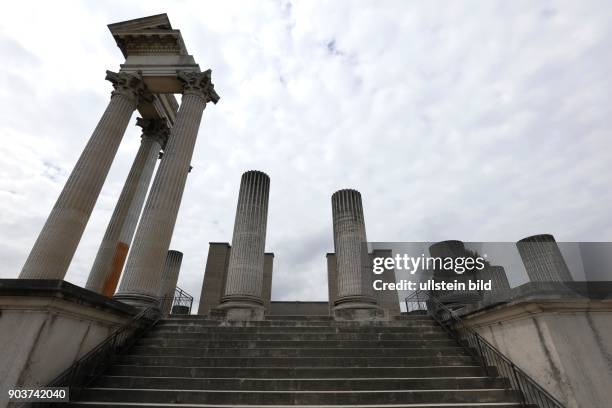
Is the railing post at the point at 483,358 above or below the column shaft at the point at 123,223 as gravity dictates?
below

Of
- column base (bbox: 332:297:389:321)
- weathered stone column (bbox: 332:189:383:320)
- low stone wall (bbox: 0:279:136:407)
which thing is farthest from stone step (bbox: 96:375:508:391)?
weathered stone column (bbox: 332:189:383:320)

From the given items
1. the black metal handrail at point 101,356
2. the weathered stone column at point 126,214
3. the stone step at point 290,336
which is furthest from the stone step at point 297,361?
the weathered stone column at point 126,214

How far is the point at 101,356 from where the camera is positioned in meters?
6.92

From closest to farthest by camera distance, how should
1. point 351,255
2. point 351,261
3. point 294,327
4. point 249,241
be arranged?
point 294,327, point 249,241, point 351,261, point 351,255

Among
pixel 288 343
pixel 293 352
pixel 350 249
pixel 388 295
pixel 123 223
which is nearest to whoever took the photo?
pixel 293 352

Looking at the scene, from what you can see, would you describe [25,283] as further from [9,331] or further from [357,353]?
[357,353]

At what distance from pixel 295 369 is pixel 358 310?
634cm

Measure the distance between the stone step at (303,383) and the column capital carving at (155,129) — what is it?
15.8 meters

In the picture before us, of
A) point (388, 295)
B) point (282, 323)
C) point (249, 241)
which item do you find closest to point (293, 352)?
point (282, 323)

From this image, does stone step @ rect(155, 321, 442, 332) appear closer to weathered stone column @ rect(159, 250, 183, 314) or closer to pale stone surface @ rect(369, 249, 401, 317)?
weathered stone column @ rect(159, 250, 183, 314)

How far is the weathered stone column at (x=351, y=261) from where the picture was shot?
12773mm

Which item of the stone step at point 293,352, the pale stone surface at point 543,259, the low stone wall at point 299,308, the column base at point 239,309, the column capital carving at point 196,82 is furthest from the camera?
the low stone wall at point 299,308

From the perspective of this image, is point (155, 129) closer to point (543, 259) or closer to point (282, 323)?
point (282, 323)

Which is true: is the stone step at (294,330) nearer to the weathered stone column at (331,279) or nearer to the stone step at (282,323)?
the stone step at (282,323)
